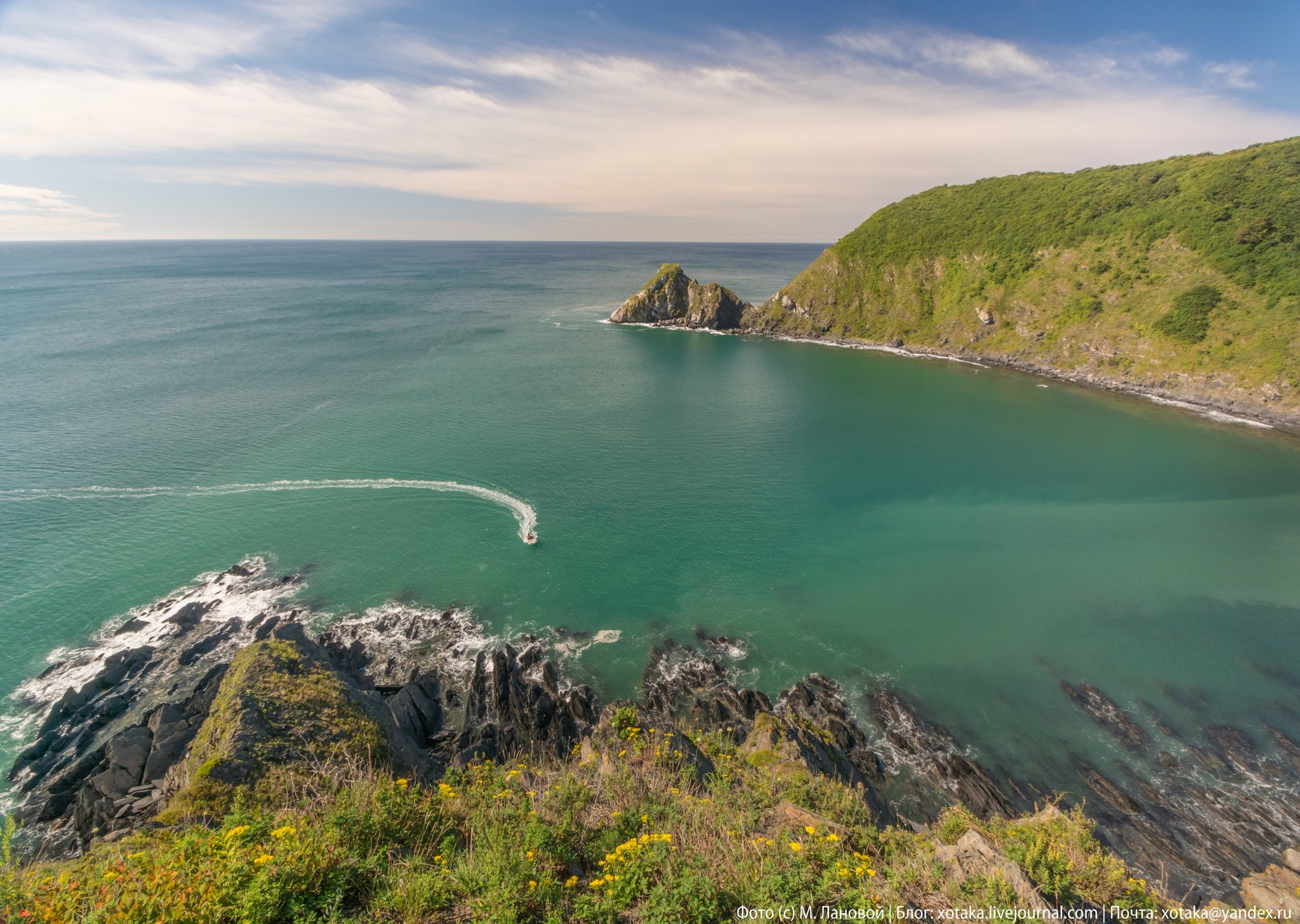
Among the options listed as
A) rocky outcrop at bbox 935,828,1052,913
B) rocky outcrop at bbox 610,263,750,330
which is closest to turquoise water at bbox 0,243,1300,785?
rocky outcrop at bbox 935,828,1052,913

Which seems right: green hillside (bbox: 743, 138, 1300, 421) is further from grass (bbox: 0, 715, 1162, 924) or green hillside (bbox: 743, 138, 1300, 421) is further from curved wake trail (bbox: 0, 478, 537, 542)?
grass (bbox: 0, 715, 1162, 924)

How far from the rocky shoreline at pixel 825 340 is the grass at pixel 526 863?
8091cm

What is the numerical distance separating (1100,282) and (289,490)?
117748 millimetres

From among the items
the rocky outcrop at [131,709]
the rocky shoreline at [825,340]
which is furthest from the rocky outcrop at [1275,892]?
the rocky shoreline at [825,340]

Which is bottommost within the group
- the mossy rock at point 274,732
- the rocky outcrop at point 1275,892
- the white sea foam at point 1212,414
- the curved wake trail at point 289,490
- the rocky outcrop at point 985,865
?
the rocky outcrop at point 1275,892

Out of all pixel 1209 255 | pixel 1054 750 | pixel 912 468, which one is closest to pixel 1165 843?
pixel 1054 750

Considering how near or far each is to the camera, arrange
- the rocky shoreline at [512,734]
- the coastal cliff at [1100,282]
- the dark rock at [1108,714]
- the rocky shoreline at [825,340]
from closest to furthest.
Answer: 1. the rocky shoreline at [512,734]
2. the dark rock at [1108,714]
3. the rocky shoreline at [825,340]
4. the coastal cliff at [1100,282]

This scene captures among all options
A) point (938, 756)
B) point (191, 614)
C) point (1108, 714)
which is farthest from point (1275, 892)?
point (191, 614)

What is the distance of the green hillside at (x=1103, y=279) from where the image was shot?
7075 centimetres

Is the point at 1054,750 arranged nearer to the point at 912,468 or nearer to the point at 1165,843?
the point at 1165,843

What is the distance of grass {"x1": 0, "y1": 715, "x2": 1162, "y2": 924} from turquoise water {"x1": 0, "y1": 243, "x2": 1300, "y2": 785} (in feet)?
49.5

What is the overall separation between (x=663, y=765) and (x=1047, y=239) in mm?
120683

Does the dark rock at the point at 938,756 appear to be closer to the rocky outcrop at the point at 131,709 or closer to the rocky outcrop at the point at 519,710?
the rocky outcrop at the point at 519,710

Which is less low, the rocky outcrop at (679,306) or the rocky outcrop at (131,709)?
the rocky outcrop at (679,306)
